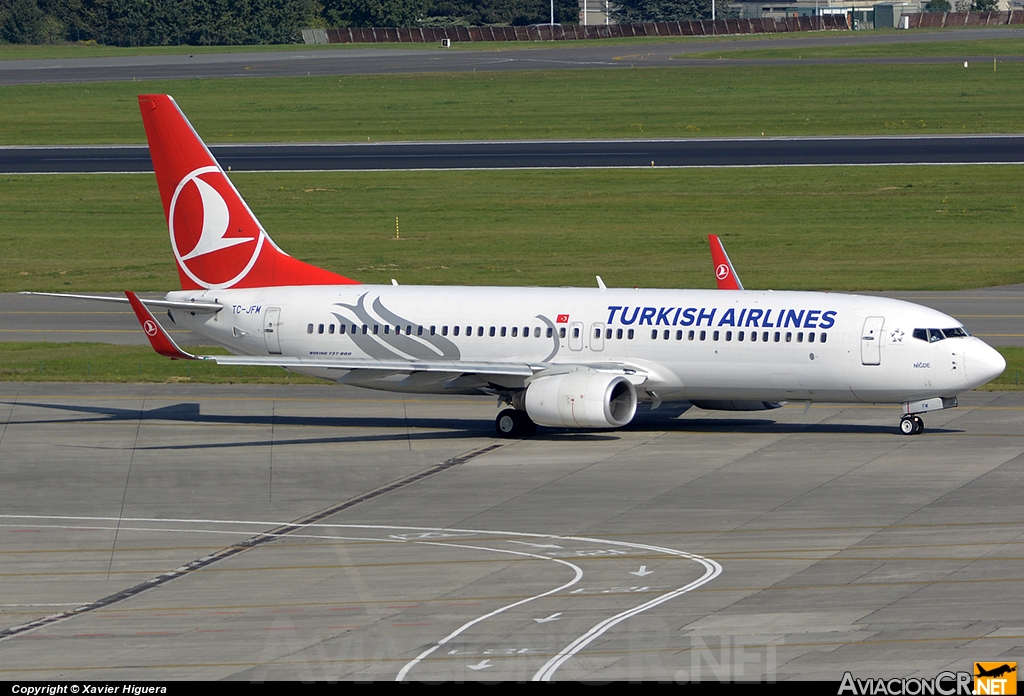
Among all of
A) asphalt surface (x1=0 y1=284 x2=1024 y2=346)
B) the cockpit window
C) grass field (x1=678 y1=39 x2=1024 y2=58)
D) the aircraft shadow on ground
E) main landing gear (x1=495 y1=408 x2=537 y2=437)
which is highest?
grass field (x1=678 y1=39 x2=1024 y2=58)

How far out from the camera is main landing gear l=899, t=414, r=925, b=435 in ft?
146

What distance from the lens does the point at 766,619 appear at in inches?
1067

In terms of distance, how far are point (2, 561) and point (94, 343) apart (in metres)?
30.5

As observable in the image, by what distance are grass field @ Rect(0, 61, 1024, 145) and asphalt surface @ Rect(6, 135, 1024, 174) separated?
5.12 metres

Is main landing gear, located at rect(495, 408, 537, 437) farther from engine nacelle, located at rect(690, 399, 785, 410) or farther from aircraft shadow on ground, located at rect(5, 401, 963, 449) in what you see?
engine nacelle, located at rect(690, 399, 785, 410)

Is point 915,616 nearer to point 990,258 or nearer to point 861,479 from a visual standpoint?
point 861,479

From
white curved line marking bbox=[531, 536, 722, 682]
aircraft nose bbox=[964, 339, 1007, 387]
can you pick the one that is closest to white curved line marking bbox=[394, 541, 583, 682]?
white curved line marking bbox=[531, 536, 722, 682]

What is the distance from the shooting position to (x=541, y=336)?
4650 centimetres

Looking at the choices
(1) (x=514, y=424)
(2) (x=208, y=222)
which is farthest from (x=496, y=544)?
(2) (x=208, y=222)

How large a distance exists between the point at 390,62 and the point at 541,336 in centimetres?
13997

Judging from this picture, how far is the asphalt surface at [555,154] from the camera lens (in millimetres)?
108812

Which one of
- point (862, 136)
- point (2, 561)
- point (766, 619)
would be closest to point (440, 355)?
point (2, 561)

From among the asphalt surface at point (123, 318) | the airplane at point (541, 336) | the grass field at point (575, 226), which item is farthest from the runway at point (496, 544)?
the grass field at point (575, 226)

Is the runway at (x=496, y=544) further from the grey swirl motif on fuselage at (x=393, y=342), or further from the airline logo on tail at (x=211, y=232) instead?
the airline logo on tail at (x=211, y=232)
